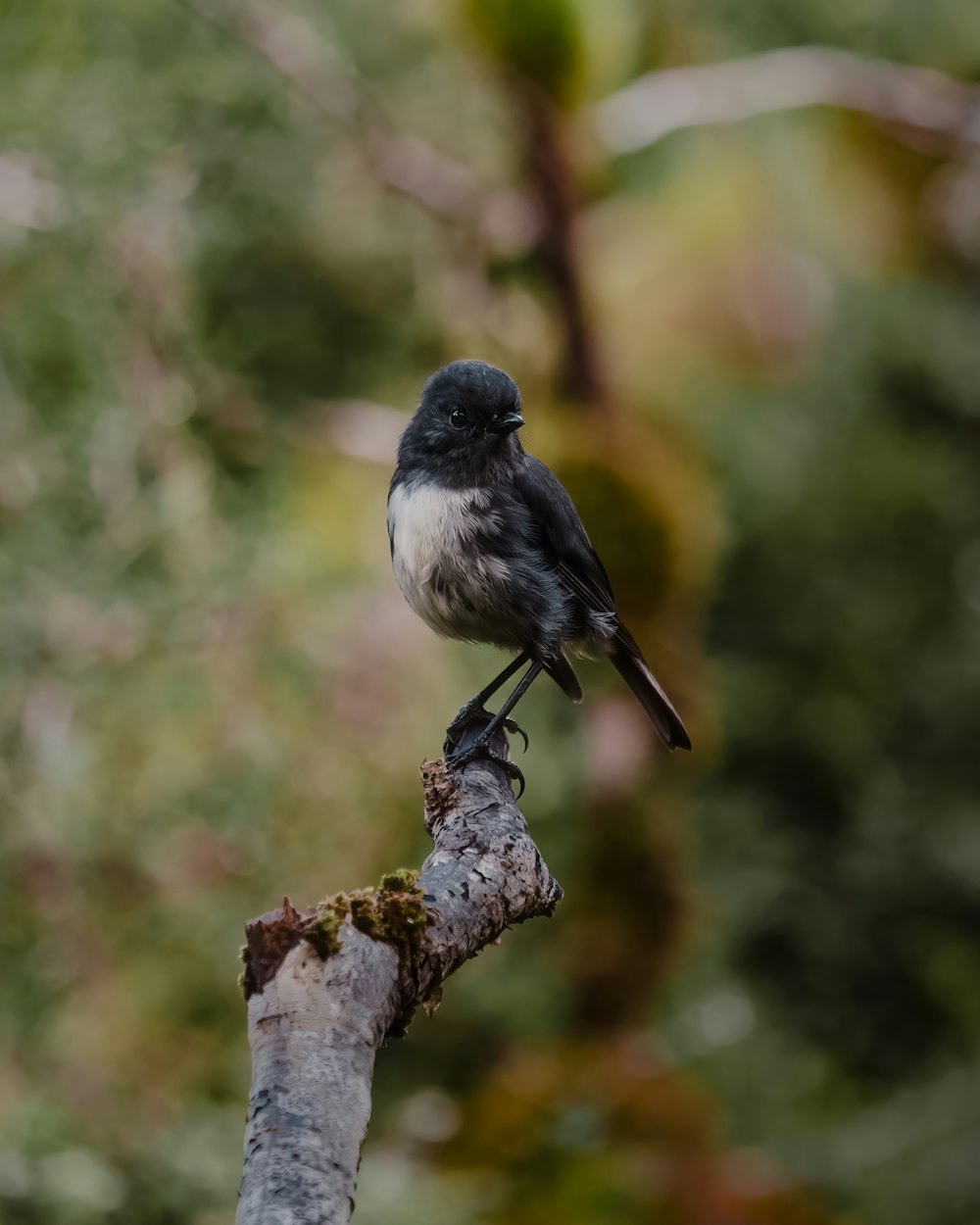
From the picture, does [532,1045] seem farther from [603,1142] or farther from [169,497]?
[169,497]

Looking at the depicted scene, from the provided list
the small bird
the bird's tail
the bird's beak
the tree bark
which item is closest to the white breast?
the small bird

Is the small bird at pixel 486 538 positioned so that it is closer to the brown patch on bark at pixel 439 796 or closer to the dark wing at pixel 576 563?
the dark wing at pixel 576 563

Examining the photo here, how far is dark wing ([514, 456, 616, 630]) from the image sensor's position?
12.5ft

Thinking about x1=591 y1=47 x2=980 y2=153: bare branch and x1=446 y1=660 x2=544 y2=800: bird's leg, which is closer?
x1=446 y1=660 x2=544 y2=800: bird's leg

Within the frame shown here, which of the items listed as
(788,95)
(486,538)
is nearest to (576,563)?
(486,538)

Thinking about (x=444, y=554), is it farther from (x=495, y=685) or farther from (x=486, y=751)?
(x=486, y=751)

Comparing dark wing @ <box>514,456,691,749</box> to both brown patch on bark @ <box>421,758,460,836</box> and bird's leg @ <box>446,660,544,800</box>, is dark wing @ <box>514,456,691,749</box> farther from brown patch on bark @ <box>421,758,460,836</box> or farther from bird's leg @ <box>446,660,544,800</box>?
brown patch on bark @ <box>421,758,460,836</box>

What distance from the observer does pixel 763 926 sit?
10906mm

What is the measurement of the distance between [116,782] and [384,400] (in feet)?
9.54

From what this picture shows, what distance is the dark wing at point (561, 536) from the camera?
12.5ft

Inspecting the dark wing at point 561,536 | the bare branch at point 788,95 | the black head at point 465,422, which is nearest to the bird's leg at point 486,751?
the dark wing at point 561,536

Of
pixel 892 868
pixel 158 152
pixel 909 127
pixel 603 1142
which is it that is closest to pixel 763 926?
pixel 892 868

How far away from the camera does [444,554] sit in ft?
11.8

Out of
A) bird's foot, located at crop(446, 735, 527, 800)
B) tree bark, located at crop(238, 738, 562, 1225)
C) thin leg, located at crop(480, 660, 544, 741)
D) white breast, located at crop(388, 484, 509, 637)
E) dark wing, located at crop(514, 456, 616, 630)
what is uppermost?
dark wing, located at crop(514, 456, 616, 630)
